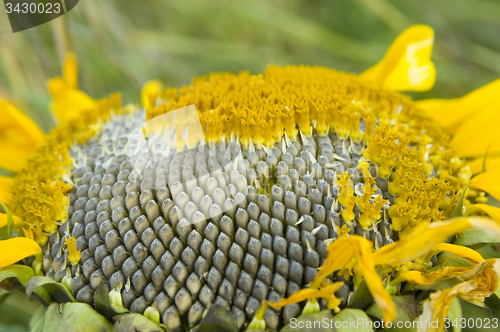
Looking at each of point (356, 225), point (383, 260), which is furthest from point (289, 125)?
point (383, 260)

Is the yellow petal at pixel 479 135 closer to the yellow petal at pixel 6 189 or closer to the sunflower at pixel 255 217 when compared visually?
the sunflower at pixel 255 217

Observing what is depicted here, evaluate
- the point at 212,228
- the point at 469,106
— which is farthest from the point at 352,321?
the point at 469,106

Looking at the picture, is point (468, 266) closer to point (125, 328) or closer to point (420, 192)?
point (420, 192)

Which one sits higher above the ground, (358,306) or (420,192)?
(420,192)

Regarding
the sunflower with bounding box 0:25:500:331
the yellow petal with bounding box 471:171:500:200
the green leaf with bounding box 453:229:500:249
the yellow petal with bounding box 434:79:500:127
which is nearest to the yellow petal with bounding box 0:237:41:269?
the sunflower with bounding box 0:25:500:331

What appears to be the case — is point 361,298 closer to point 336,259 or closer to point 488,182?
point 336,259

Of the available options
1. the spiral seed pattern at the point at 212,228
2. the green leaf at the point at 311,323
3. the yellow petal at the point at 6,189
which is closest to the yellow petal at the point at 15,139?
the yellow petal at the point at 6,189
